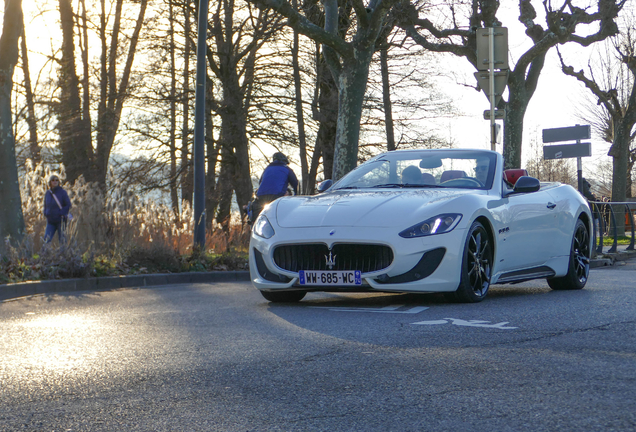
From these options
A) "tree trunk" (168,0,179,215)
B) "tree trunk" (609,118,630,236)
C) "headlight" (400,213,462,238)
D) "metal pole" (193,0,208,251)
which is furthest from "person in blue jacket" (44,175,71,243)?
"tree trunk" (609,118,630,236)

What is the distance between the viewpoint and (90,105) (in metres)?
25.5

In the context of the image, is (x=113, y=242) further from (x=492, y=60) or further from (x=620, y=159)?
(x=620, y=159)

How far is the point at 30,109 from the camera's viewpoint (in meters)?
26.3

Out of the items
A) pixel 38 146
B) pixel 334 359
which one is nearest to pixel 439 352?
pixel 334 359

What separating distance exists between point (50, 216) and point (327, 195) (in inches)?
354

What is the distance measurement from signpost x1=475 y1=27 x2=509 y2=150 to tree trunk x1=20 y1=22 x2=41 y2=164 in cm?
1462

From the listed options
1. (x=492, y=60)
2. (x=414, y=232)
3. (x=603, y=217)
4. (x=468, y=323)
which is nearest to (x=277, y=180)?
(x=492, y=60)

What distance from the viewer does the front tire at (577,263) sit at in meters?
9.25

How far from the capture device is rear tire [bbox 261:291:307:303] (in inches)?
315

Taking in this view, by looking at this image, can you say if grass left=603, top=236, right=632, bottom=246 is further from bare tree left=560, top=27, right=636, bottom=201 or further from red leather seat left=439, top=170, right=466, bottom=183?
red leather seat left=439, top=170, right=466, bottom=183

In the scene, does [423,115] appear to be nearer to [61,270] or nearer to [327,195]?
[61,270]

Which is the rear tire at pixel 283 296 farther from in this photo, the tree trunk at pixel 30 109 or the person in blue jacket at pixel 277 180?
the tree trunk at pixel 30 109

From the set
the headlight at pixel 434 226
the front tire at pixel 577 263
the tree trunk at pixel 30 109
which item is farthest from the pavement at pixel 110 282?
the tree trunk at pixel 30 109

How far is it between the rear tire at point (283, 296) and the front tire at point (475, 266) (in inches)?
59.0
